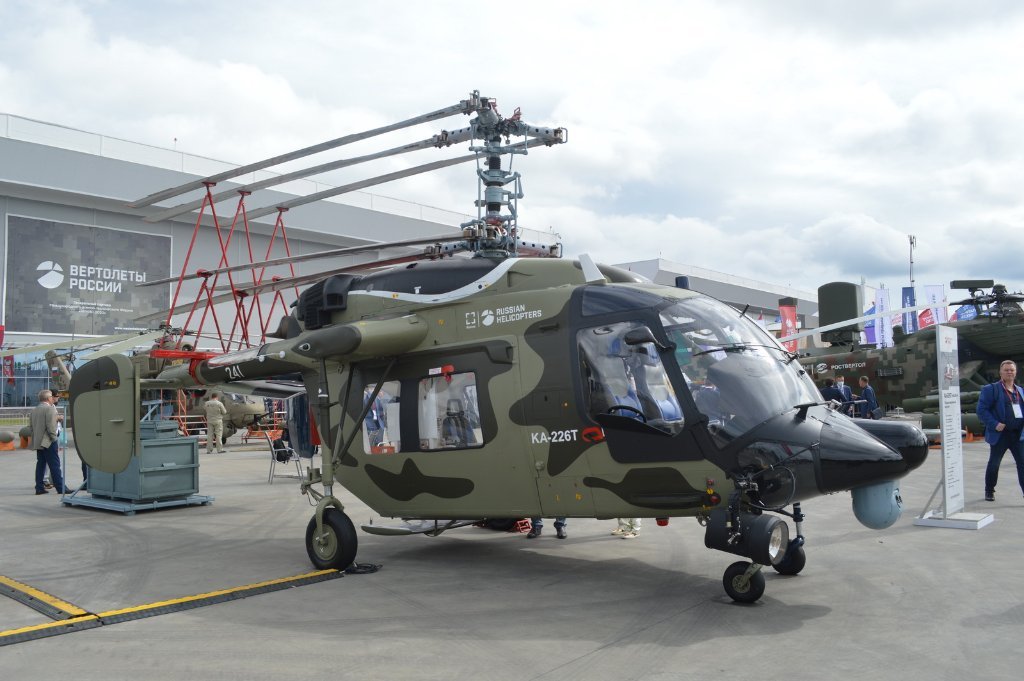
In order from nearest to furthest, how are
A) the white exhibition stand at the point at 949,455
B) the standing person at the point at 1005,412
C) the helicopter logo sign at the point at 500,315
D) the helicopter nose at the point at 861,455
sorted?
the helicopter nose at the point at 861,455, the helicopter logo sign at the point at 500,315, the white exhibition stand at the point at 949,455, the standing person at the point at 1005,412

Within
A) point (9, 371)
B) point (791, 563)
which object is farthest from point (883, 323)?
point (9, 371)

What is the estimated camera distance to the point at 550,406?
6566 millimetres

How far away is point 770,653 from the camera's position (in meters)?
4.75

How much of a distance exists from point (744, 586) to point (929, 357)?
62.6ft

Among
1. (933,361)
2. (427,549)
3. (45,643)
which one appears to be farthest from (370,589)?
(933,361)

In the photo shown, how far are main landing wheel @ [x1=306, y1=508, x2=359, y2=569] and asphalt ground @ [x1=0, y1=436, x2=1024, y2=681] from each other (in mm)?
232

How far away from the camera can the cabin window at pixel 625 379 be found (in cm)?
597

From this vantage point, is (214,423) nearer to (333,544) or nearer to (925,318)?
(333,544)

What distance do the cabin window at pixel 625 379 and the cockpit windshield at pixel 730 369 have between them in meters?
0.19

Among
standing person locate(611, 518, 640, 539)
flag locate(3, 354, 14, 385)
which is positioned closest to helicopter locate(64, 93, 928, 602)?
standing person locate(611, 518, 640, 539)

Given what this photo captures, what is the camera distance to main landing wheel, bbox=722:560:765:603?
227 inches

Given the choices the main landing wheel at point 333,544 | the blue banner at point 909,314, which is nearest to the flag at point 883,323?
the blue banner at point 909,314

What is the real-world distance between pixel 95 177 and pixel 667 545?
3687 cm

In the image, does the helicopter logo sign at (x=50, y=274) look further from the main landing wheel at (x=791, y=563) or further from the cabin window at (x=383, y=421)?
the main landing wheel at (x=791, y=563)
